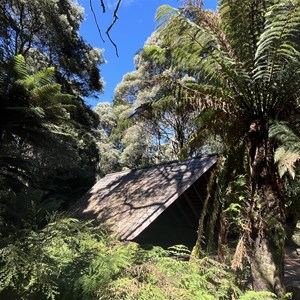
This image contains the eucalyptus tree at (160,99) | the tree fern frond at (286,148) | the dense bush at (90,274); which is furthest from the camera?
the eucalyptus tree at (160,99)

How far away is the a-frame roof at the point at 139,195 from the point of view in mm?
7938

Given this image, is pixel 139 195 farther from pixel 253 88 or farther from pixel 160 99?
pixel 253 88

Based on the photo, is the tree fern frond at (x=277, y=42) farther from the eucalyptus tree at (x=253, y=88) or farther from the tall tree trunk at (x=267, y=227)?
the tall tree trunk at (x=267, y=227)

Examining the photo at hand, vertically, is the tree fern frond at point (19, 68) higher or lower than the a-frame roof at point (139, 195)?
higher

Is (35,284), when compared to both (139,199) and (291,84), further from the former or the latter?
(139,199)

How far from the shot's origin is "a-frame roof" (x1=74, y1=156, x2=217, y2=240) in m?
7.94

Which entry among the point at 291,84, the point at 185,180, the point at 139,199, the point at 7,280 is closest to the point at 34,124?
the point at 139,199

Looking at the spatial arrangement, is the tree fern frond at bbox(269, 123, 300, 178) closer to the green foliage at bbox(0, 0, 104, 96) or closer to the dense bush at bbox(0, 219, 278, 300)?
the dense bush at bbox(0, 219, 278, 300)

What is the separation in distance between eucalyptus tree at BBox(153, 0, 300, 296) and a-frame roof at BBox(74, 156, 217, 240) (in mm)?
2986

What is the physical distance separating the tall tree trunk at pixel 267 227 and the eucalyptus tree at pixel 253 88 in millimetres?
13

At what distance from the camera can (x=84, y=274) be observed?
8.75ft

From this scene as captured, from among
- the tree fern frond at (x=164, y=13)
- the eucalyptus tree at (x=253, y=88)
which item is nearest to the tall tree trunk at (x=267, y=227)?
the eucalyptus tree at (x=253, y=88)

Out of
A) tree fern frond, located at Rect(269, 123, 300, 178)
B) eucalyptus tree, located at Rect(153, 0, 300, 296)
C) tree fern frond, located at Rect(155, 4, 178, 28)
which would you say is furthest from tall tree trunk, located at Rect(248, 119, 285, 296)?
tree fern frond, located at Rect(155, 4, 178, 28)

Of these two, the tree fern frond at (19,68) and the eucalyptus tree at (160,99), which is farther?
the tree fern frond at (19,68)
